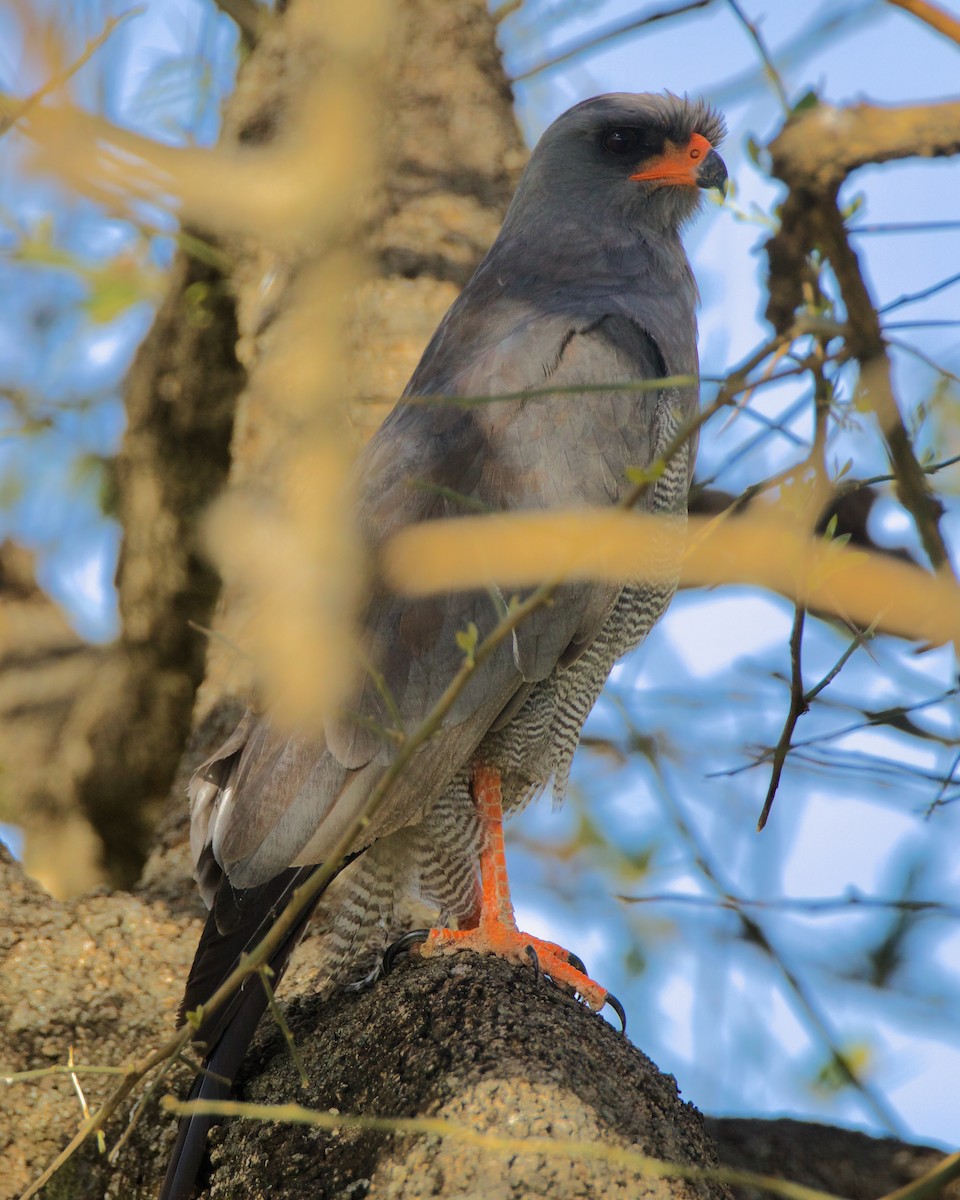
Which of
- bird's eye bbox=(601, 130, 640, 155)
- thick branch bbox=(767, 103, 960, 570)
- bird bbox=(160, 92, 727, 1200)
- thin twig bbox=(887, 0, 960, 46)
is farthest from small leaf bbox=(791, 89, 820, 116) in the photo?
bird's eye bbox=(601, 130, 640, 155)

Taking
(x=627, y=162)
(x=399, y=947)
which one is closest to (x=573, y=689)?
(x=399, y=947)

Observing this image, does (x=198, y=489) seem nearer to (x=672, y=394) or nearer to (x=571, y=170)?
(x=571, y=170)

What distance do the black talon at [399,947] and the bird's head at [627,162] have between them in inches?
82.8

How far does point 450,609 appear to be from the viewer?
326 cm

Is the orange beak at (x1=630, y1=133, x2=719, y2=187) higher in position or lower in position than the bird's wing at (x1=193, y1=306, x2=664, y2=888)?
higher

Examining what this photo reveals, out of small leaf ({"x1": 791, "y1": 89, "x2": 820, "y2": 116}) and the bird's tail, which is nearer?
the bird's tail

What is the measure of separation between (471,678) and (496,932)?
0.62m

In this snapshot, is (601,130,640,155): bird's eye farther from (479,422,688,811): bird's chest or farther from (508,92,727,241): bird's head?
(479,422,688,811): bird's chest

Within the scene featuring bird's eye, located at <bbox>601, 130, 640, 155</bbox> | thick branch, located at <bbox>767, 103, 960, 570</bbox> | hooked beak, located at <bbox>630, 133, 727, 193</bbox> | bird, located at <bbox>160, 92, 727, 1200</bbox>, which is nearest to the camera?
thick branch, located at <bbox>767, 103, 960, 570</bbox>

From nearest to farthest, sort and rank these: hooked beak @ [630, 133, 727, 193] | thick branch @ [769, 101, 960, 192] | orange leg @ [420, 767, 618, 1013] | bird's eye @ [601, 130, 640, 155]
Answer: thick branch @ [769, 101, 960, 192] → orange leg @ [420, 767, 618, 1013] → hooked beak @ [630, 133, 727, 193] → bird's eye @ [601, 130, 640, 155]

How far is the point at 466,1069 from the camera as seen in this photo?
2.42 metres

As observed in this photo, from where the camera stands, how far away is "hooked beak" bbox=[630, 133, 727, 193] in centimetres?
392

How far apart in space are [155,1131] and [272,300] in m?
2.85

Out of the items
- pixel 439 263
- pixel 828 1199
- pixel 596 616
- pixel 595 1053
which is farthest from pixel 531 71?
pixel 828 1199
